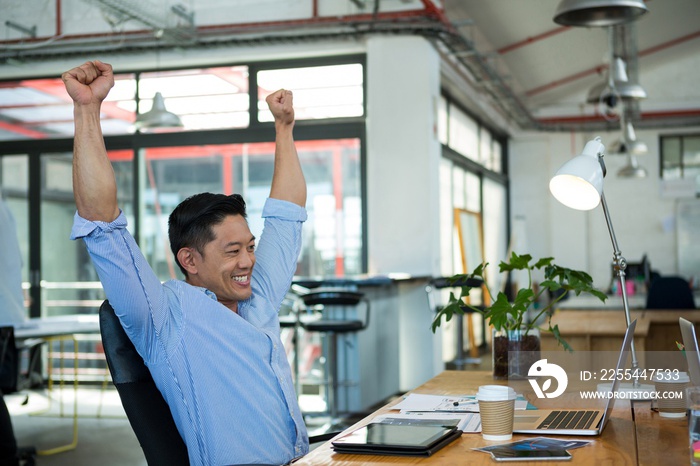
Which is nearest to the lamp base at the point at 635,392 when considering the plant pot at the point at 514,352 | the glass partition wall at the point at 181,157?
the plant pot at the point at 514,352

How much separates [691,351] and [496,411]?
1.61ft

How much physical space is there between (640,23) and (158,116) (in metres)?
6.35

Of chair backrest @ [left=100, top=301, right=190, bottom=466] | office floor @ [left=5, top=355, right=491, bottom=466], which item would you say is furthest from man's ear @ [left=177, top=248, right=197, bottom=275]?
office floor @ [left=5, top=355, right=491, bottom=466]

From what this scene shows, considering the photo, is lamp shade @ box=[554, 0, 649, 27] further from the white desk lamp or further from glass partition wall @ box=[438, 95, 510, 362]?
glass partition wall @ box=[438, 95, 510, 362]

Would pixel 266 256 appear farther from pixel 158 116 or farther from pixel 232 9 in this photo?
pixel 232 9

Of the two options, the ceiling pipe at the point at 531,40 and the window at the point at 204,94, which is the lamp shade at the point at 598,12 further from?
the ceiling pipe at the point at 531,40

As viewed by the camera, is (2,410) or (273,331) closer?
(273,331)

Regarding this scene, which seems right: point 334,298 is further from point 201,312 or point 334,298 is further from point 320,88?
point 201,312

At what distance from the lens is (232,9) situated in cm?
740

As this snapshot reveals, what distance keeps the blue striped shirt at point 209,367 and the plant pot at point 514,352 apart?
0.77 meters

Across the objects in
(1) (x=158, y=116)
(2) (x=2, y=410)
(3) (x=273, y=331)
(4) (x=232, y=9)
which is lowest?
(2) (x=2, y=410)

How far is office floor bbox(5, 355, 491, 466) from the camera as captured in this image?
498cm

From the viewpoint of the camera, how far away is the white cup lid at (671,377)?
2096mm

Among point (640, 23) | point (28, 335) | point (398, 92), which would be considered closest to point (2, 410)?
point (28, 335)
